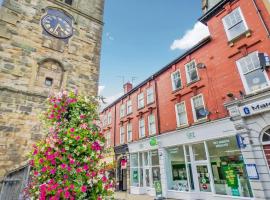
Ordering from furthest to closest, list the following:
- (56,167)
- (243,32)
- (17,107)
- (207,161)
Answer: (207,161)
(243,32)
(17,107)
(56,167)

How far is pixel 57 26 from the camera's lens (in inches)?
455

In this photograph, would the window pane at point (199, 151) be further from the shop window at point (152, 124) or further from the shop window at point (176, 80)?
the shop window at point (176, 80)

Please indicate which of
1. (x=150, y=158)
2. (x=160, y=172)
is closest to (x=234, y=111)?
(x=160, y=172)

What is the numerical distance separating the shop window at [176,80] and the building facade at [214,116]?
0.02 meters

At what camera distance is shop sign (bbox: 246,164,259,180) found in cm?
820

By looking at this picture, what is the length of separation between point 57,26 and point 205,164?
1282cm

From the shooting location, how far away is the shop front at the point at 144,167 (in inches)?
573

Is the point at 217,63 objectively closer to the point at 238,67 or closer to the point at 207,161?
the point at 238,67

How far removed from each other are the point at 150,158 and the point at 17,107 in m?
10.6

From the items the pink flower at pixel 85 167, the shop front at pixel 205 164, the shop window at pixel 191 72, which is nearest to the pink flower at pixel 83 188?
the pink flower at pixel 85 167

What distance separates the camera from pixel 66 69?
10969mm

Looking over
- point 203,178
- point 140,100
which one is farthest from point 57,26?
point 203,178

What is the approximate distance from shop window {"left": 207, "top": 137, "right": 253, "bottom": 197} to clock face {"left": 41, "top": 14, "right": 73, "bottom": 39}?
455 inches

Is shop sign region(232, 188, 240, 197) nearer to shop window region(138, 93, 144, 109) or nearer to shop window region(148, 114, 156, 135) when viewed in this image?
shop window region(148, 114, 156, 135)
